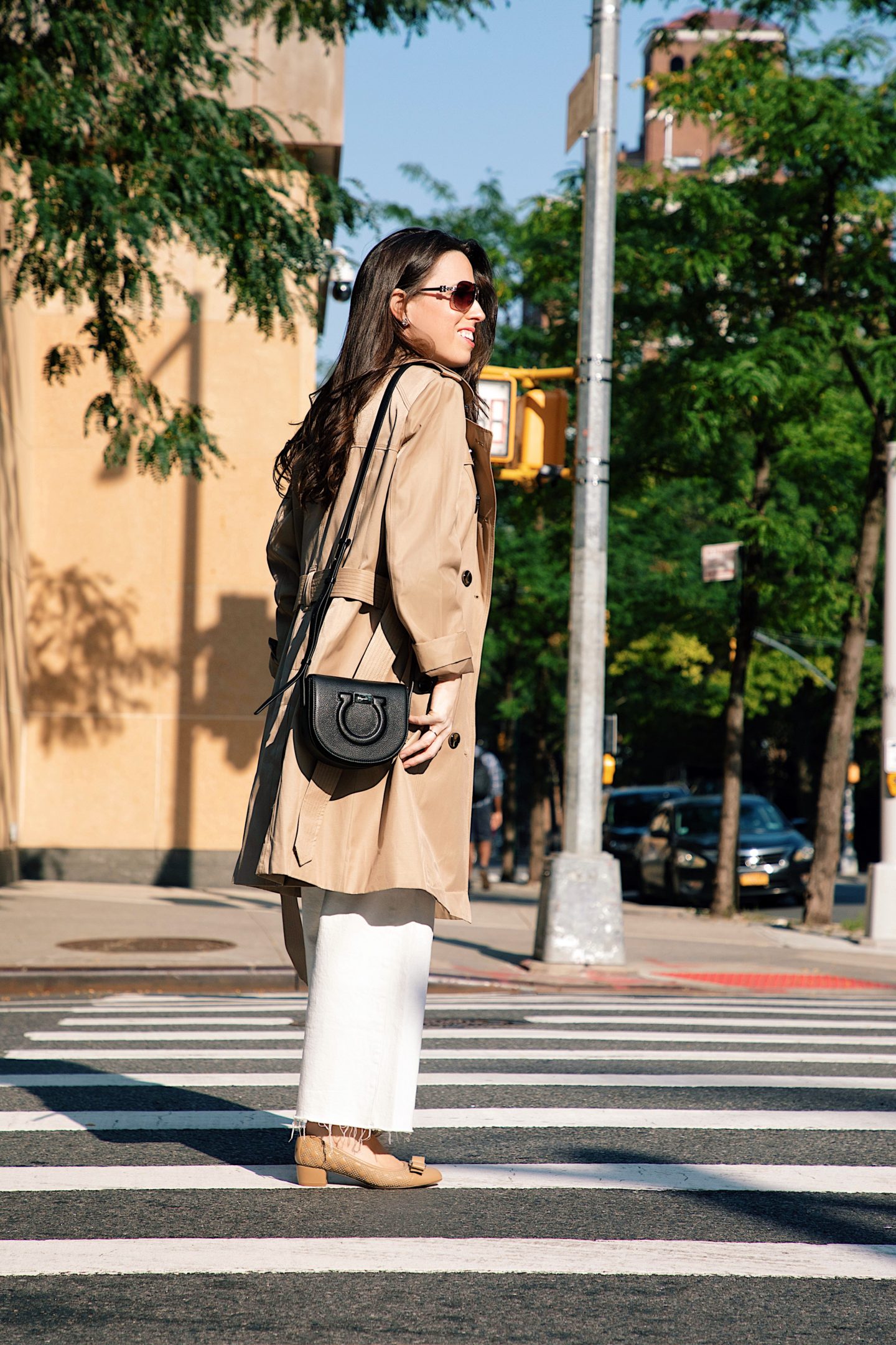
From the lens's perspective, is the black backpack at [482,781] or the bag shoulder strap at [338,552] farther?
the black backpack at [482,781]

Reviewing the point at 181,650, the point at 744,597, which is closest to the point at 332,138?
the point at 181,650

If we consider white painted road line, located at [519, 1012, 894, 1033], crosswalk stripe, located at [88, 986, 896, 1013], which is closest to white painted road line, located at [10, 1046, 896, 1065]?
white painted road line, located at [519, 1012, 894, 1033]

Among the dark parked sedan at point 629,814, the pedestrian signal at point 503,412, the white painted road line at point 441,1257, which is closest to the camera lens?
the white painted road line at point 441,1257

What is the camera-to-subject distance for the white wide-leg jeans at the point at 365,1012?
3656mm

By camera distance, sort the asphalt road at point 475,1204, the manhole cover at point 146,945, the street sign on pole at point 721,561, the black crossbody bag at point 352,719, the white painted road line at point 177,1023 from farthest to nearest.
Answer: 1. the street sign on pole at point 721,561
2. the manhole cover at point 146,945
3. the white painted road line at point 177,1023
4. the black crossbody bag at point 352,719
5. the asphalt road at point 475,1204

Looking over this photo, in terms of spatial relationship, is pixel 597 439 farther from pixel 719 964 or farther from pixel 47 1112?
pixel 47 1112

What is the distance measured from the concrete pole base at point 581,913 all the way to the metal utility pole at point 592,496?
14mm

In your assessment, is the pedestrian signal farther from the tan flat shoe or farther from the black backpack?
the tan flat shoe

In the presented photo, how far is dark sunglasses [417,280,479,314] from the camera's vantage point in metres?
3.95

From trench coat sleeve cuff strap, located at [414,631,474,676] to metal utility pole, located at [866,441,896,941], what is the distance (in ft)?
36.2

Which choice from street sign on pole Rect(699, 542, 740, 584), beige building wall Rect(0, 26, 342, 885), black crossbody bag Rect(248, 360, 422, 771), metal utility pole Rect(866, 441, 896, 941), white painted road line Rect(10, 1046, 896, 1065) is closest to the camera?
black crossbody bag Rect(248, 360, 422, 771)

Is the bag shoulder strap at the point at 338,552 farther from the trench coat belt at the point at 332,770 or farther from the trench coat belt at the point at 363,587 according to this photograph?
the trench coat belt at the point at 332,770

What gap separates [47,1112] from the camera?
473 centimetres

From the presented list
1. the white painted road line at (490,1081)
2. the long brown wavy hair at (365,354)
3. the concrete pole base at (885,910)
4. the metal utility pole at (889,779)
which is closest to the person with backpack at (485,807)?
the metal utility pole at (889,779)
